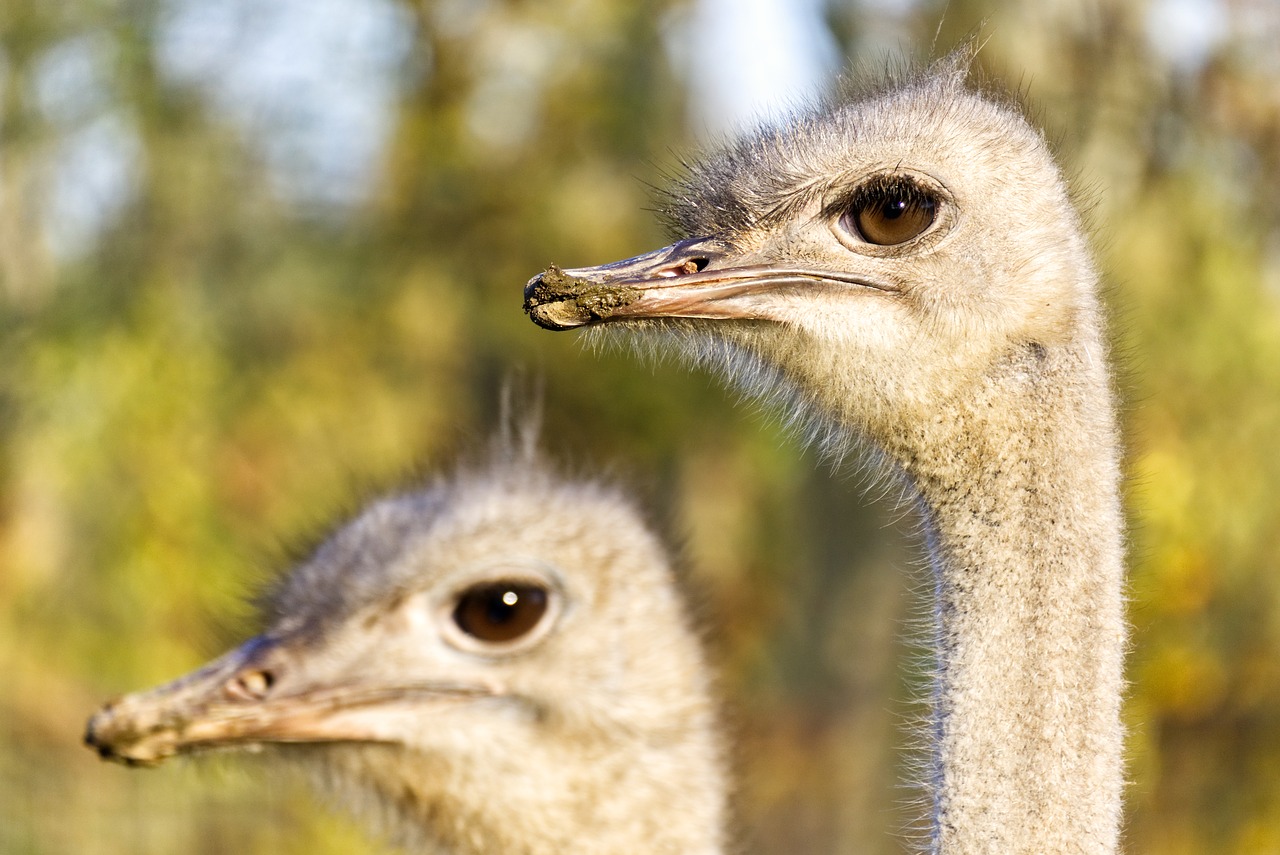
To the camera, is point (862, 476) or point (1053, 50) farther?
point (1053, 50)

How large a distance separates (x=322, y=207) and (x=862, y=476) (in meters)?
8.43

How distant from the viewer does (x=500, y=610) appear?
140 inches

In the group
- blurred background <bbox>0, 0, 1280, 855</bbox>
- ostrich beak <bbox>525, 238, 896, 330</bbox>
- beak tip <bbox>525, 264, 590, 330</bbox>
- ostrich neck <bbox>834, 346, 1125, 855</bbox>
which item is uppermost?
blurred background <bbox>0, 0, 1280, 855</bbox>

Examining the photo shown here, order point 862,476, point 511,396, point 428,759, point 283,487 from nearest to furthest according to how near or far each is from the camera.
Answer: point 862,476
point 428,759
point 511,396
point 283,487

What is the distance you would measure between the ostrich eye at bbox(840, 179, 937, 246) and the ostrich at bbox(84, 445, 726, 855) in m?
1.37

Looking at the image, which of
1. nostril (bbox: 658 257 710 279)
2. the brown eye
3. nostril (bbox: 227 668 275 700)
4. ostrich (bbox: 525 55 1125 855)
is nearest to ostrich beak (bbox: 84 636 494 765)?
nostril (bbox: 227 668 275 700)

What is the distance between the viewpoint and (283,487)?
1039 cm

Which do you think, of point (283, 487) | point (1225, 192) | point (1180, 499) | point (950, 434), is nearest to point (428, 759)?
point (950, 434)

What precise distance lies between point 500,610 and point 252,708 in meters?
0.53

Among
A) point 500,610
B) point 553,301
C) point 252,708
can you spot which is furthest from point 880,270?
point 252,708

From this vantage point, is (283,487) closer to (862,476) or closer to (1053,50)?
(1053,50)

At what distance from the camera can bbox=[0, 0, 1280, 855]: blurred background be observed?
22.3 feet

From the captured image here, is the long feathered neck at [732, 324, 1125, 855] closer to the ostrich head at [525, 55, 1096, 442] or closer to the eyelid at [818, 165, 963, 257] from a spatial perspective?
the ostrich head at [525, 55, 1096, 442]

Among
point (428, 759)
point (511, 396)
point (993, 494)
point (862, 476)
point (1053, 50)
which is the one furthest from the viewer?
point (1053, 50)
